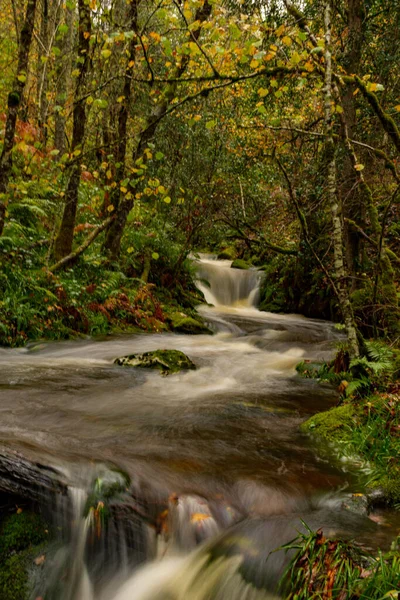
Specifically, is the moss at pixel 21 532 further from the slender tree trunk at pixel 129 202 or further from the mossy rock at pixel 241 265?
the mossy rock at pixel 241 265

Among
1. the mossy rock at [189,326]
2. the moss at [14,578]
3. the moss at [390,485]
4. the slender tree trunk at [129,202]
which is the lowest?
the moss at [14,578]

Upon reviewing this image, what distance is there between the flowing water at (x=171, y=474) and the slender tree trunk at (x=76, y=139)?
346 cm

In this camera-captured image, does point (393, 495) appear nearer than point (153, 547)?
No

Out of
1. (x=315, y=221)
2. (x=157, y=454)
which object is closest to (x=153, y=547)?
(x=157, y=454)

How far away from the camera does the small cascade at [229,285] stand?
15828mm

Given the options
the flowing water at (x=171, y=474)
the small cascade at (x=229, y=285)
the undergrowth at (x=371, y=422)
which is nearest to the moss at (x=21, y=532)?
the flowing water at (x=171, y=474)

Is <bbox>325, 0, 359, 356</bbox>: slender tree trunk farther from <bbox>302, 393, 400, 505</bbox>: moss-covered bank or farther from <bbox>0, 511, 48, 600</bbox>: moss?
<bbox>0, 511, 48, 600</bbox>: moss

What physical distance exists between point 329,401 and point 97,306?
5586 mm

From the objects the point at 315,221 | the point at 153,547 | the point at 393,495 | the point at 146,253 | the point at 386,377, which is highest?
the point at 315,221

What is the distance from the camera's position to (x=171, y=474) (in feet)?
11.4

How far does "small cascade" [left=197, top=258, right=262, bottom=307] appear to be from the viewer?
623 inches

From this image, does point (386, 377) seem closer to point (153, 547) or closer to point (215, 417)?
point (215, 417)

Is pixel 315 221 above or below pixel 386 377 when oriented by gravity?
above

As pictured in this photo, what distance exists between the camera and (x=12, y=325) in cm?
776
